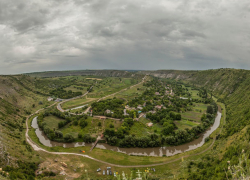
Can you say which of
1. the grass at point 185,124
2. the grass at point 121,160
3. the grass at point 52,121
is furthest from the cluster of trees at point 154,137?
the grass at point 52,121

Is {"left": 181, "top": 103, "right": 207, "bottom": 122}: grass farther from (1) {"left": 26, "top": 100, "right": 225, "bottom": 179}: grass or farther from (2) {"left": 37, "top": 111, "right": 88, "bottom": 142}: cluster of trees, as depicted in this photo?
(2) {"left": 37, "top": 111, "right": 88, "bottom": 142}: cluster of trees

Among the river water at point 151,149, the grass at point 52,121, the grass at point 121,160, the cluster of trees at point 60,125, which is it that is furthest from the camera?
the grass at point 52,121

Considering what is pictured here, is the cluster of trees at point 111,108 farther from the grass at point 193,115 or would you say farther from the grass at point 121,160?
the grass at point 193,115

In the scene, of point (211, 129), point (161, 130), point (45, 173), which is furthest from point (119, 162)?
point (211, 129)

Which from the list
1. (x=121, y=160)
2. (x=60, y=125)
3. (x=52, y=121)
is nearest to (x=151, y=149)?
(x=121, y=160)

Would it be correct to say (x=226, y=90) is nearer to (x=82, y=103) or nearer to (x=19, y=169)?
(x=82, y=103)

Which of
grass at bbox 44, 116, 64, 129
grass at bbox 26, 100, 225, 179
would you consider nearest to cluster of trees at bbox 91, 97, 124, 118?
grass at bbox 44, 116, 64, 129

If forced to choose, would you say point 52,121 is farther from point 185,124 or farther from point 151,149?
point 185,124

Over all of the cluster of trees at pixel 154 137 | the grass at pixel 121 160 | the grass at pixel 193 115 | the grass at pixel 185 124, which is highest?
the grass at pixel 193 115

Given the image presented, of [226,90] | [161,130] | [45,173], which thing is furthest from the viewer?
[226,90]

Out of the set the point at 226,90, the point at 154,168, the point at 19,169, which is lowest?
the point at 154,168
